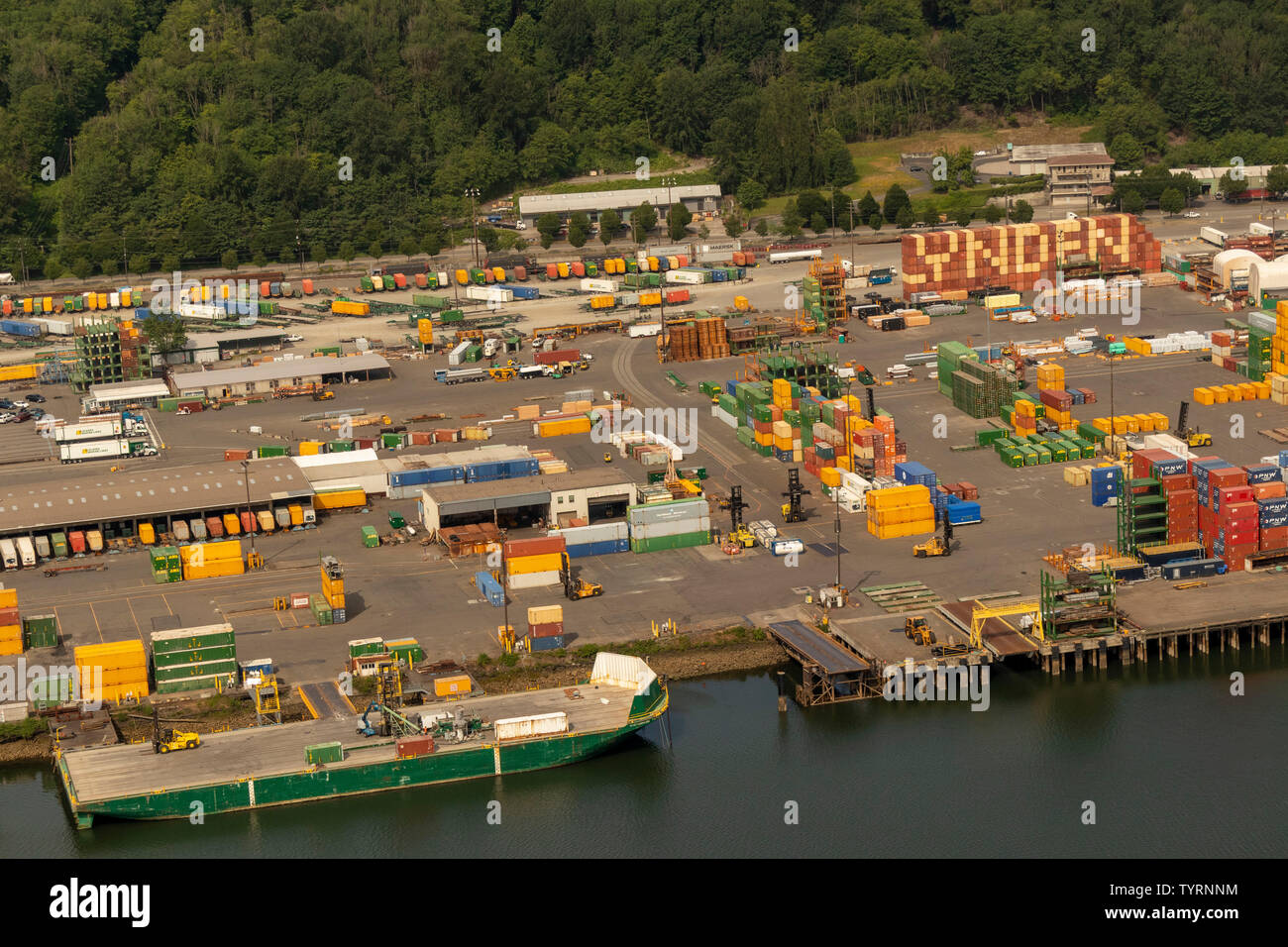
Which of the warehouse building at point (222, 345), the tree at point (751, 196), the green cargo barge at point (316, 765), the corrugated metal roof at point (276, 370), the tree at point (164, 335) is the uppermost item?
the tree at point (751, 196)

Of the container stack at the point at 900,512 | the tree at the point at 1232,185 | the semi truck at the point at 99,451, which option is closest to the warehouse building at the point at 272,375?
the semi truck at the point at 99,451

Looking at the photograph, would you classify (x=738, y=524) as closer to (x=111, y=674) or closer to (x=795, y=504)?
(x=795, y=504)

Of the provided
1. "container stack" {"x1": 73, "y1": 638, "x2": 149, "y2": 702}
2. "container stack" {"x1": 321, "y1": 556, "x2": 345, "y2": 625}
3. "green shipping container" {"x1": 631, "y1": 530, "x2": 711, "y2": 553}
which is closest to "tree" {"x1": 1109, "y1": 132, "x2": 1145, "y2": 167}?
"green shipping container" {"x1": 631, "y1": 530, "x2": 711, "y2": 553}

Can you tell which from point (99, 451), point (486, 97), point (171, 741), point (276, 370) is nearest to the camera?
point (171, 741)

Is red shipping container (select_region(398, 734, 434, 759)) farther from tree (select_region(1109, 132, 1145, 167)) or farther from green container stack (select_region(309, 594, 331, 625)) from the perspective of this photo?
tree (select_region(1109, 132, 1145, 167))

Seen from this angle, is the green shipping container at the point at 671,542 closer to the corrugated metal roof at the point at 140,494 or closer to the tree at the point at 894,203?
the corrugated metal roof at the point at 140,494

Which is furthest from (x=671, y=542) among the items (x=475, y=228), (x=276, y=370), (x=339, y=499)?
(x=475, y=228)
